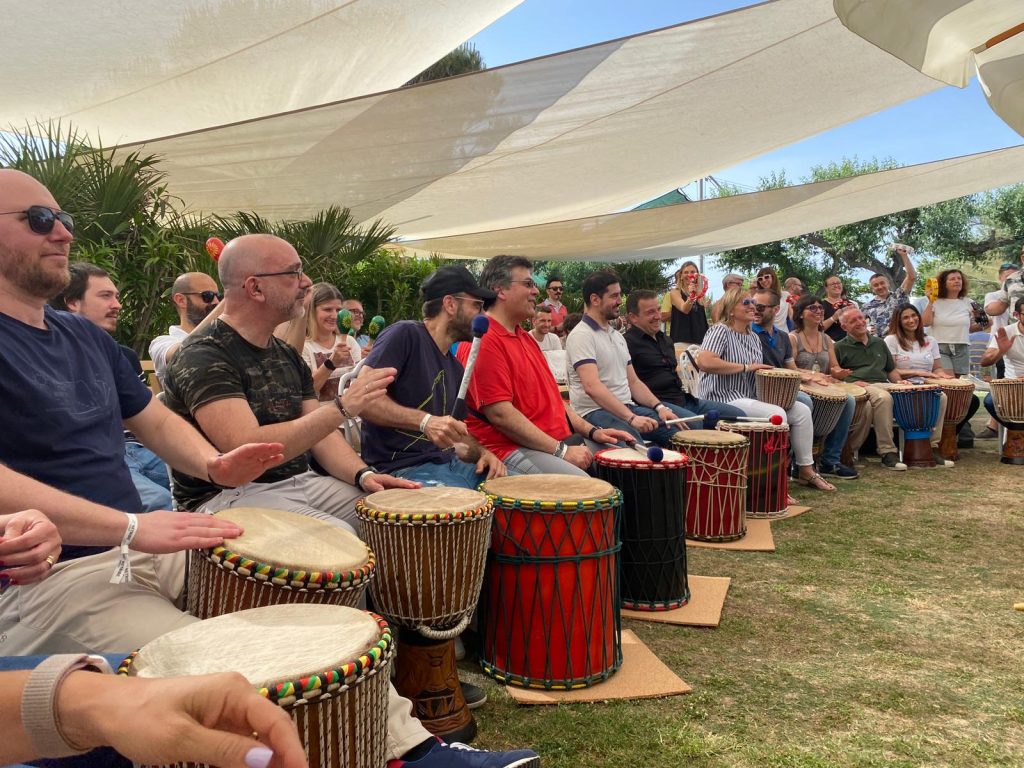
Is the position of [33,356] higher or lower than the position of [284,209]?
lower

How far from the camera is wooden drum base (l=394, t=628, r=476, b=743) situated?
2420 mm

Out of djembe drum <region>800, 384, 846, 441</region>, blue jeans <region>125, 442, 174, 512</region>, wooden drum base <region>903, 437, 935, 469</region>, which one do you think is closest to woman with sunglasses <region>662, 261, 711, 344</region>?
djembe drum <region>800, 384, 846, 441</region>

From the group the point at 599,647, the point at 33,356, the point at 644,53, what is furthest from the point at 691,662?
the point at 644,53

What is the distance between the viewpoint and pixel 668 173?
28.0ft

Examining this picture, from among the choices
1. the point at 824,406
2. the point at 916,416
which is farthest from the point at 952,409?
the point at 824,406

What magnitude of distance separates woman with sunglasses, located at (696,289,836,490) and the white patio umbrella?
9.15 ft

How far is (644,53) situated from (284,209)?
365cm

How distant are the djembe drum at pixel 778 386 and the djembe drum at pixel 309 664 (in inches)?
186

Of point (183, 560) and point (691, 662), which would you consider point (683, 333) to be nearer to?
point (691, 662)

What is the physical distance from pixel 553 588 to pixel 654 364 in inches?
117

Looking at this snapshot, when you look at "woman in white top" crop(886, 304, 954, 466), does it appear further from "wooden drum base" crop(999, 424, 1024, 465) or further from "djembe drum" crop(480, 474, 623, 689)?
"djembe drum" crop(480, 474, 623, 689)

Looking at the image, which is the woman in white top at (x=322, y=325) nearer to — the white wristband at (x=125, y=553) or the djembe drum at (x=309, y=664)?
the white wristband at (x=125, y=553)

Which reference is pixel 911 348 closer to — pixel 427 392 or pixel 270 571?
pixel 427 392

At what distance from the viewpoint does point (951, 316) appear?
8367mm
